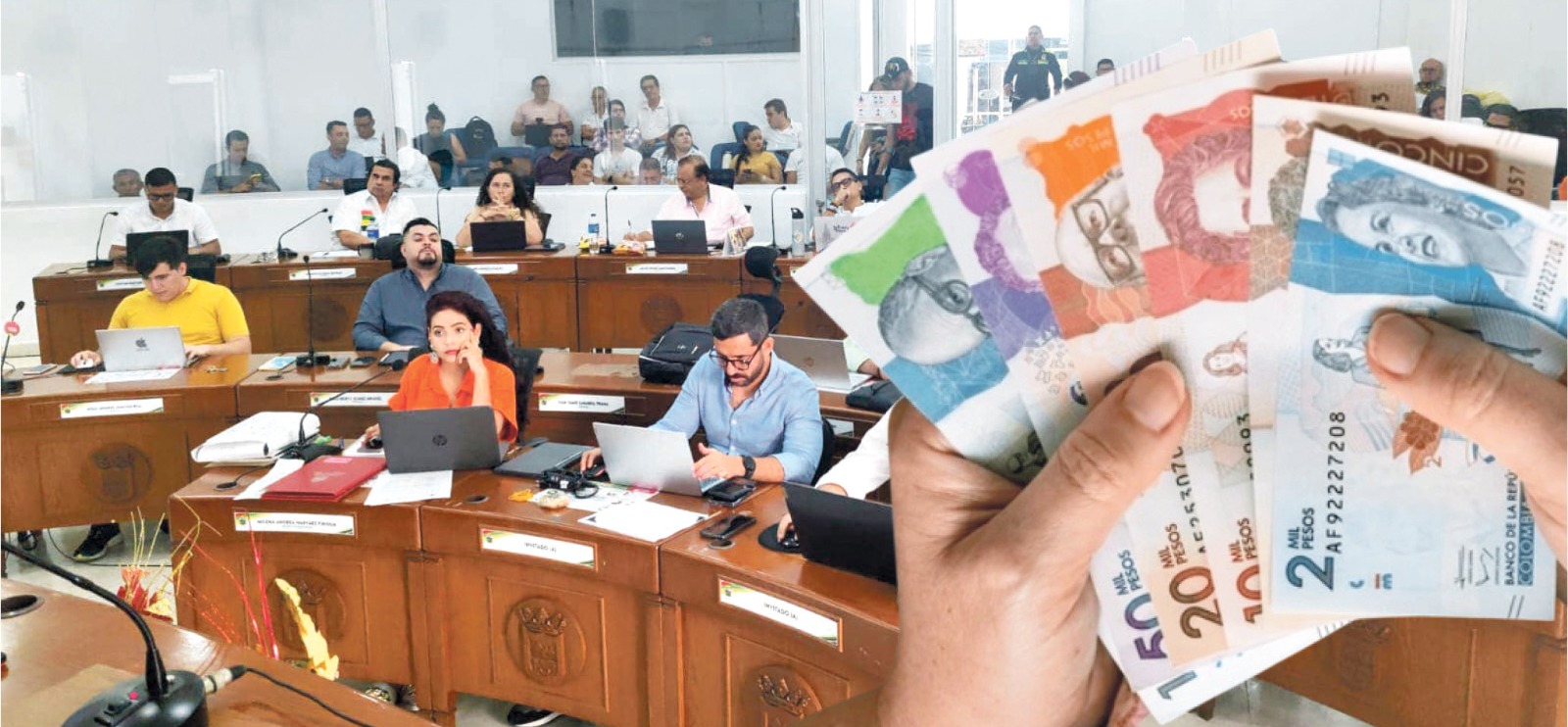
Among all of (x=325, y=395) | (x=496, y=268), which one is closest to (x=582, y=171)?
(x=496, y=268)

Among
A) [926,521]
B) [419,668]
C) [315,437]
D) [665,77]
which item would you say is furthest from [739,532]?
[665,77]

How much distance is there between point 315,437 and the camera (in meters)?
4.50

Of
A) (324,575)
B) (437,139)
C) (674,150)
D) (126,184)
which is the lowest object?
(324,575)

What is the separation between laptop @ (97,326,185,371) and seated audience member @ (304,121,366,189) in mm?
6271

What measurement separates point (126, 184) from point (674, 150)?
493cm

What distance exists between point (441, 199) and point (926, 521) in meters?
10.9

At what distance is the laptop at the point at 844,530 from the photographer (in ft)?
9.80

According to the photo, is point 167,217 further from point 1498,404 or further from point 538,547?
point 1498,404

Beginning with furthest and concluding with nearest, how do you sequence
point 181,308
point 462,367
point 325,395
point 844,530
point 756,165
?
1. point 756,165
2. point 181,308
3. point 325,395
4. point 462,367
5. point 844,530

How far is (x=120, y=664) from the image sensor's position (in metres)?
1.96

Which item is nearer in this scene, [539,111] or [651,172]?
[651,172]

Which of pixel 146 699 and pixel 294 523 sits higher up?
pixel 146 699

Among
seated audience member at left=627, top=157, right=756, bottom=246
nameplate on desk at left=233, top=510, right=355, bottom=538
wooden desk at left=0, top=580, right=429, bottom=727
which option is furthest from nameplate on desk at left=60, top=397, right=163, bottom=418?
seated audience member at left=627, top=157, right=756, bottom=246

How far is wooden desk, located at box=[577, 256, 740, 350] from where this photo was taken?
25.8ft
